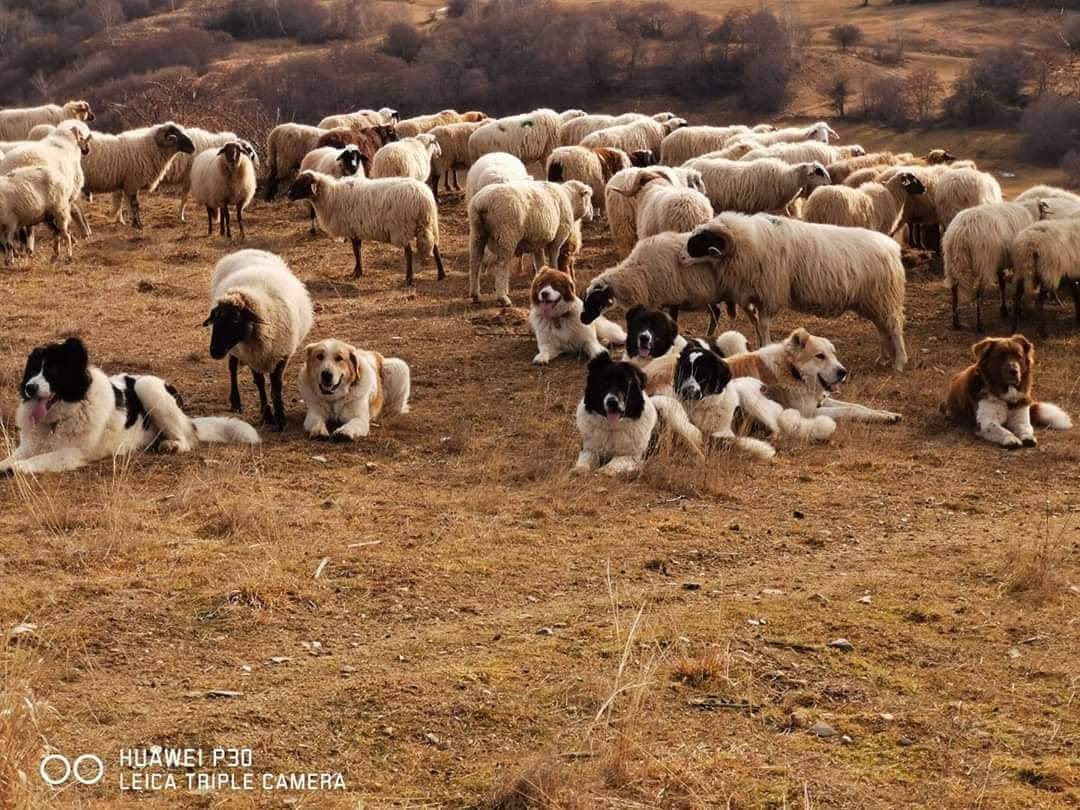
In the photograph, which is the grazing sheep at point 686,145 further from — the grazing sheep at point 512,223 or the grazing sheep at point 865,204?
the grazing sheep at point 512,223

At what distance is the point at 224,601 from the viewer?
6879mm

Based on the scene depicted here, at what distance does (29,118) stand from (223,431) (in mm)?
19171

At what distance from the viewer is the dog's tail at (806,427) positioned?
11078 mm

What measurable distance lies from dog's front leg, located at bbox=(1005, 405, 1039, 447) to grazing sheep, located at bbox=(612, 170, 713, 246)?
4968 millimetres

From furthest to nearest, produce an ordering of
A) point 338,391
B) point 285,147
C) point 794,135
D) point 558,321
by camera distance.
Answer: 1. point 794,135
2. point 285,147
3. point 558,321
4. point 338,391

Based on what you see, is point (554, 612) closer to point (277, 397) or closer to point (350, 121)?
point (277, 397)

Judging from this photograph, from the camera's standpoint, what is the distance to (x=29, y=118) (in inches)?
1060

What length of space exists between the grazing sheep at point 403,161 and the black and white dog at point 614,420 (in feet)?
40.2

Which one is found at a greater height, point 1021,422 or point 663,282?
point 663,282

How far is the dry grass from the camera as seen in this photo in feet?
17.6

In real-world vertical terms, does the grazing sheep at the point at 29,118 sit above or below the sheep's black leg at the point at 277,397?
above

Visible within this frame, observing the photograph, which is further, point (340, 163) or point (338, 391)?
point (340, 163)

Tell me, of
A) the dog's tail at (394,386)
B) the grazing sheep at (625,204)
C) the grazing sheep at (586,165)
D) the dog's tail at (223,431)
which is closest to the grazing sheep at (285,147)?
the grazing sheep at (586,165)
